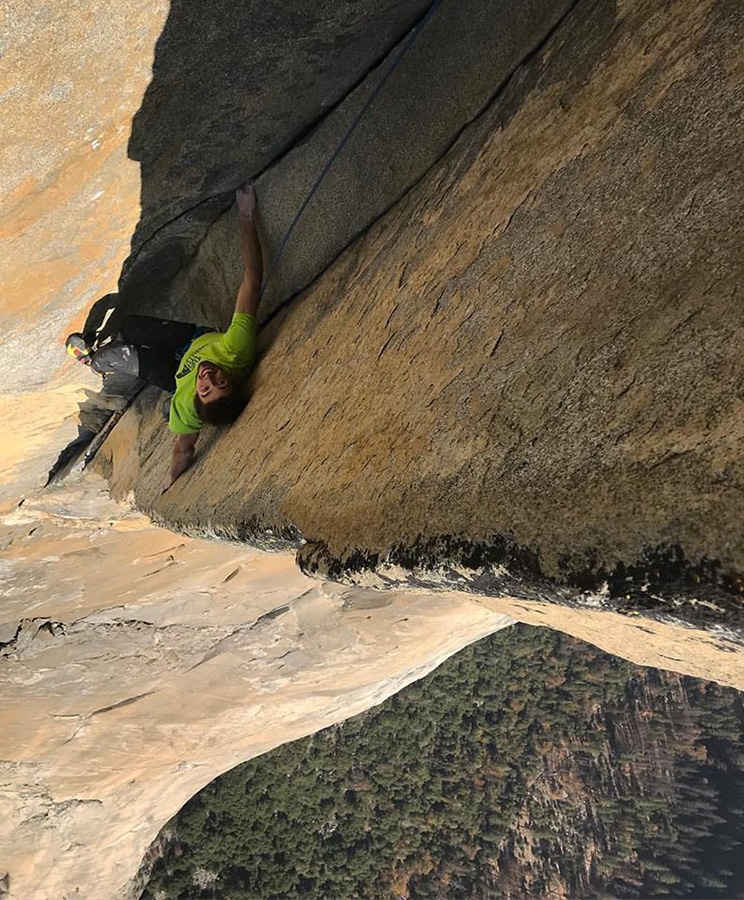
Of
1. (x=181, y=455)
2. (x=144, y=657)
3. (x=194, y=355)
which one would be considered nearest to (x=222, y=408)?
(x=194, y=355)

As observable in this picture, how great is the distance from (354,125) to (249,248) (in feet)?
2.61

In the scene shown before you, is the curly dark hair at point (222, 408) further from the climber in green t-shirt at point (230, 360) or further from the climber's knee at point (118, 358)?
the climber's knee at point (118, 358)

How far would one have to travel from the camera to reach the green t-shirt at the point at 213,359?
135 inches

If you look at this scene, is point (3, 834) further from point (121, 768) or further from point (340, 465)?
point (340, 465)

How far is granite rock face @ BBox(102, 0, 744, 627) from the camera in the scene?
1.08 m

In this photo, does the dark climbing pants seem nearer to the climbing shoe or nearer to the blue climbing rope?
the climbing shoe

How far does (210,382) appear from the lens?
10.5ft

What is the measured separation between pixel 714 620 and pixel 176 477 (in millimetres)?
3182

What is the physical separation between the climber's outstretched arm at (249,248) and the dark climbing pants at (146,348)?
69cm

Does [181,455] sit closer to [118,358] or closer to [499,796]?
[118,358]

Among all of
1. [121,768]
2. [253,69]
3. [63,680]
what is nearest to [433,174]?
[253,69]

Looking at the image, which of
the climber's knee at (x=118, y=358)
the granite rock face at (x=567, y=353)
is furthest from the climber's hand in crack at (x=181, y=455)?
the granite rock face at (x=567, y=353)

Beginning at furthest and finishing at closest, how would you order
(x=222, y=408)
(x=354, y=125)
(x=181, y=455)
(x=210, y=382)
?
(x=181, y=455) < (x=222, y=408) < (x=210, y=382) < (x=354, y=125)

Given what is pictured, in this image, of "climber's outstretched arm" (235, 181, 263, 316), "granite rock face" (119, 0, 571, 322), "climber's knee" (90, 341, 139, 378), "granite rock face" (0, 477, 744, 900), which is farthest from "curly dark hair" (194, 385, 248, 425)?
"granite rock face" (0, 477, 744, 900)
